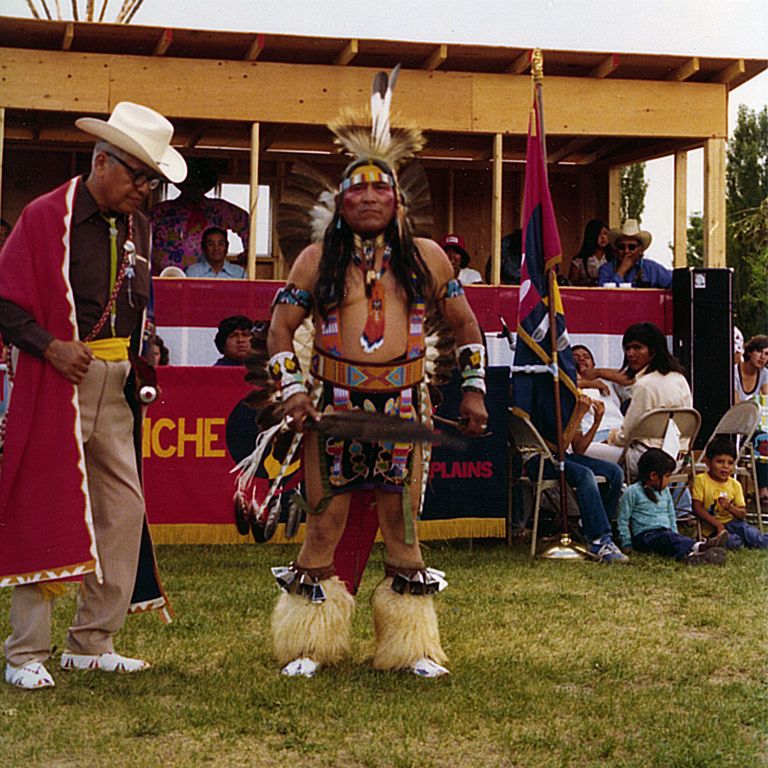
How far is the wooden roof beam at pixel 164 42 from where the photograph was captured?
1030 centimetres

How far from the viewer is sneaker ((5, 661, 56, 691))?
422cm

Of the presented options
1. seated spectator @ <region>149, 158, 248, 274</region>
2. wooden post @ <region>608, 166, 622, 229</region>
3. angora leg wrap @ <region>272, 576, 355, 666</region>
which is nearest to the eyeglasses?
angora leg wrap @ <region>272, 576, 355, 666</region>

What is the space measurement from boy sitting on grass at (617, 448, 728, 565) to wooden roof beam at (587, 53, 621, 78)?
4622mm

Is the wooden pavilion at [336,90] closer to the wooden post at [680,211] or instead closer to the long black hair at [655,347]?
the wooden post at [680,211]

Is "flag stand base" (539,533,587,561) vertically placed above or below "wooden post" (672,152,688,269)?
below

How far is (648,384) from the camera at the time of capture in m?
7.94

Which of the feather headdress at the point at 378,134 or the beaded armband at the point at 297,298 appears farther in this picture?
the feather headdress at the point at 378,134

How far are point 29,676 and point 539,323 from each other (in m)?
4.20

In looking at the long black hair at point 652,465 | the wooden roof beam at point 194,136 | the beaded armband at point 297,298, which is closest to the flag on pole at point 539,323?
the long black hair at point 652,465

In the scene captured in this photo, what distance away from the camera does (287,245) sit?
15.5 ft

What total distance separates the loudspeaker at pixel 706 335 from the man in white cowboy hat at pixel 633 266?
28cm

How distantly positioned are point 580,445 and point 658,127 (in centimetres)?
475

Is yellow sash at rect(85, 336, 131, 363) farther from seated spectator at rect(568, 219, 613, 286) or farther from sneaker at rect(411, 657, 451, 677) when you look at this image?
seated spectator at rect(568, 219, 613, 286)

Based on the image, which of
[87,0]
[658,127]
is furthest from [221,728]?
[87,0]
